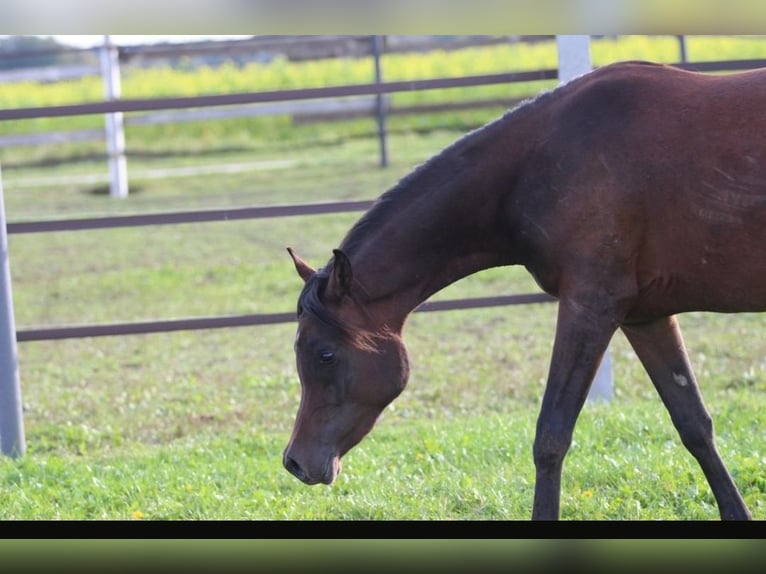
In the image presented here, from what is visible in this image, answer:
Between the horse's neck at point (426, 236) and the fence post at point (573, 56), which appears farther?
the fence post at point (573, 56)

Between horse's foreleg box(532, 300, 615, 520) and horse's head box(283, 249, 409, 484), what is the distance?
551mm

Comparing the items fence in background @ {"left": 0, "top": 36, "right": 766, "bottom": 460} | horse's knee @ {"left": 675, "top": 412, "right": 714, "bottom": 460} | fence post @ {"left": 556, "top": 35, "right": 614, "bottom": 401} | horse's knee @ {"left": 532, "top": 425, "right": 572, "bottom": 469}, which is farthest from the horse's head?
fence post @ {"left": 556, "top": 35, "right": 614, "bottom": 401}

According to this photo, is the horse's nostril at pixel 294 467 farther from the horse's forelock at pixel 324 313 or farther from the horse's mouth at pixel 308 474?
the horse's forelock at pixel 324 313

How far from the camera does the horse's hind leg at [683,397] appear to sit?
411 cm

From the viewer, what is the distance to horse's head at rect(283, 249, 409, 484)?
3797 millimetres

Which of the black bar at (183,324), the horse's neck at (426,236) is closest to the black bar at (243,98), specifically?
the black bar at (183,324)

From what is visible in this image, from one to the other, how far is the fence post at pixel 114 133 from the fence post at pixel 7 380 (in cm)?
919

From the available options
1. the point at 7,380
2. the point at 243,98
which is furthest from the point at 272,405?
the point at 243,98

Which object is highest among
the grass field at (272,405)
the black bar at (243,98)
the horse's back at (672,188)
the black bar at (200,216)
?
the black bar at (243,98)

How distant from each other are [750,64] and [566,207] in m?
2.93

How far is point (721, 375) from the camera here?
6766mm

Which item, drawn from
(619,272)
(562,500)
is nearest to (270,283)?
(562,500)

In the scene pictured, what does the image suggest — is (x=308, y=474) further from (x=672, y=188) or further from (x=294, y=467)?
(x=672, y=188)

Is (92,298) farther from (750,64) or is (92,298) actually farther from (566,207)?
(566,207)
